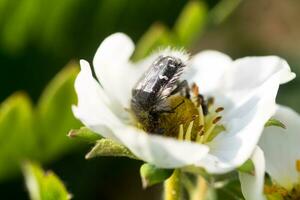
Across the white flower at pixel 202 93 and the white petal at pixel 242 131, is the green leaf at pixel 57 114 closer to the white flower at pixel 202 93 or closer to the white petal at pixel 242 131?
the white flower at pixel 202 93

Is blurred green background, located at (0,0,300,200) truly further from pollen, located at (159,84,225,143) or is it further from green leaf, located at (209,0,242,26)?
pollen, located at (159,84,225,143)

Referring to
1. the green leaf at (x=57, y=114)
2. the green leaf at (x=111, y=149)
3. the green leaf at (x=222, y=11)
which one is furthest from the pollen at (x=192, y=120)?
the green leaf at (x=222, y=11)

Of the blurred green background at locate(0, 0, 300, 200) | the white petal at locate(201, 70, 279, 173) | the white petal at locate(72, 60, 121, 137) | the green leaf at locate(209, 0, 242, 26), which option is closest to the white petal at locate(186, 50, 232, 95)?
the white petal at locate(201, 70, 279, 173)

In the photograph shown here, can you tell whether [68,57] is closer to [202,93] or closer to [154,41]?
[154,41]

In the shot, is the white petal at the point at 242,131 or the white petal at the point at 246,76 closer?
the white petal at the point at 242,131

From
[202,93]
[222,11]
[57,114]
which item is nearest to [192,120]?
[202,93]

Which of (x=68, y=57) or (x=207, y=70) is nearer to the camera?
(x=207, y=70)
